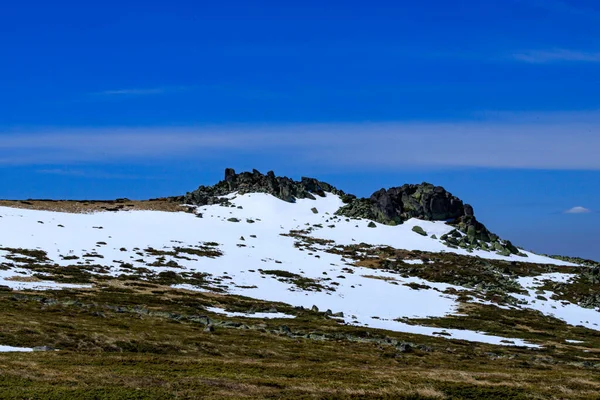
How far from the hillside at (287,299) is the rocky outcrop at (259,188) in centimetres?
60

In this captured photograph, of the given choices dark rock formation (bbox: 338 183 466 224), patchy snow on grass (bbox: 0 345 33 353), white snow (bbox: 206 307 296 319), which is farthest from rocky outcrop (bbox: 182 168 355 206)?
patchy snow on grass (bbox: 0 345 33 353)

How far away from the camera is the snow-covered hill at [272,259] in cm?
8438

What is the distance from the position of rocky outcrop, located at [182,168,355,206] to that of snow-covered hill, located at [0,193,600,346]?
27.5 ft

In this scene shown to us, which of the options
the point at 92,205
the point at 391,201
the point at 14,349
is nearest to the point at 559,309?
the point at 391,201

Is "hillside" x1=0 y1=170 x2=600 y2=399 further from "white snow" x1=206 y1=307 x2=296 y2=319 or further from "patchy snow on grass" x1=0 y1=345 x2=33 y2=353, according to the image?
"white snow" x1=206 y1=307 x2=296 y2=319

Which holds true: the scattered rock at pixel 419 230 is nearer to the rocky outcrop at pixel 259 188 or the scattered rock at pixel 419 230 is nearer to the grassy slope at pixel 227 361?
the rocky outcrop at pixel 259 188

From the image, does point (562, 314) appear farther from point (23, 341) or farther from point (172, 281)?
point (23, 341)

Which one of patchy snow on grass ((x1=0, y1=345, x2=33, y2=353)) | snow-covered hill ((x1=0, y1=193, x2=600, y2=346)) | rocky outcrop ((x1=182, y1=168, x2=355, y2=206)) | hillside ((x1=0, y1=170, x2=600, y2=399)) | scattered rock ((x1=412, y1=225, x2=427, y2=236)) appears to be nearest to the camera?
hillside ((x1=0, y1=170, x2=600, y2=399))

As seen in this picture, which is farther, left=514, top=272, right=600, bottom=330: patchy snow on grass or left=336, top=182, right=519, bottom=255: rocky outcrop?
left=336, top=182, right=519, bottom=255: rocky outcrop

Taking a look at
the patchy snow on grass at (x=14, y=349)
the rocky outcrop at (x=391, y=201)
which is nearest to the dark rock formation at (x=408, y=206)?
the rocky outcrop at (x=391, y=201)

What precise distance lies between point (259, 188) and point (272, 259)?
190 feet

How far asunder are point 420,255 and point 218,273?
52427mm

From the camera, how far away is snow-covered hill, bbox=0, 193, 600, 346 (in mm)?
84375

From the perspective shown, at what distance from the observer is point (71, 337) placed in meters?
42.3
